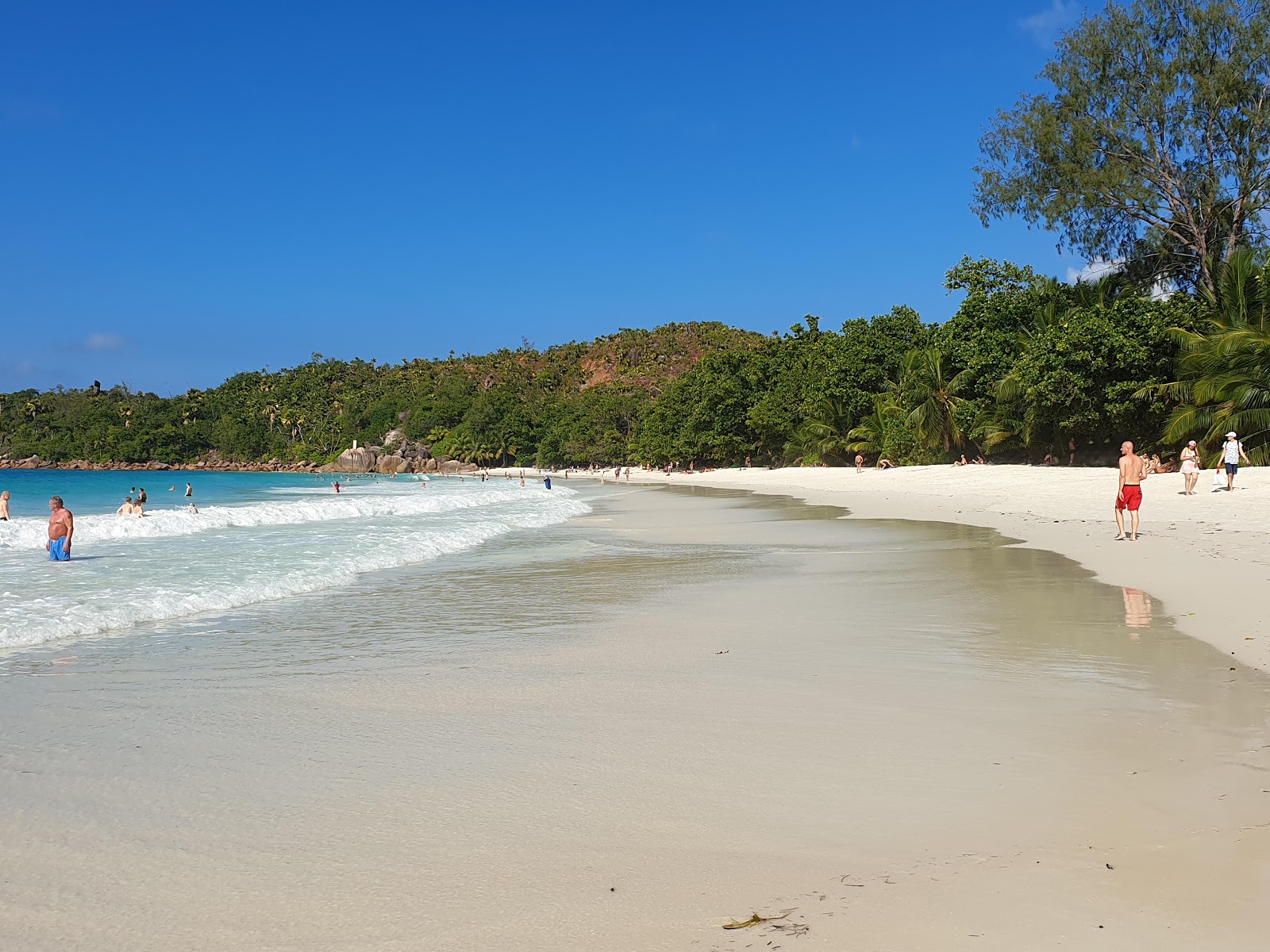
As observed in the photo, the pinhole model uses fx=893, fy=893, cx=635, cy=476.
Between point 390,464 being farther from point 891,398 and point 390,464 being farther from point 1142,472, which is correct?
point 1142,472

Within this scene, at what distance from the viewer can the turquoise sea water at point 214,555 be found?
392 inches

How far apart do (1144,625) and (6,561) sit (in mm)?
17630

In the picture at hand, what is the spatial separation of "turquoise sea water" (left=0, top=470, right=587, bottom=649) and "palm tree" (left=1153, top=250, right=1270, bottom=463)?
65.0ft

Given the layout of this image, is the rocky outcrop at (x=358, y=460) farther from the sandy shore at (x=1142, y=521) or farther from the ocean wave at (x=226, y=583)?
the ocean wave at (x=226, y=583)

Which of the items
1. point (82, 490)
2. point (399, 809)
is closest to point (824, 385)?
point (399, 809)

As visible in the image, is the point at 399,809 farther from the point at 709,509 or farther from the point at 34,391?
the point at 34,391

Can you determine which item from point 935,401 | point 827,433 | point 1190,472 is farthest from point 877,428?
point 1190,472

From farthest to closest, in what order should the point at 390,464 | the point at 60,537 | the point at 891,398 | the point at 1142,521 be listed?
the point at 390,464 < the point at 891,398 < the point at 1142,521 < the point at 60,537

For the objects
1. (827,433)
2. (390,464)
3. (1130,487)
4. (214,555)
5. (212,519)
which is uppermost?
(827,433)

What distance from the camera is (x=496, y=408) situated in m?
108

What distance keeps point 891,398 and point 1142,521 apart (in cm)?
3334

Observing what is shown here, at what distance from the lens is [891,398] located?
50250mm

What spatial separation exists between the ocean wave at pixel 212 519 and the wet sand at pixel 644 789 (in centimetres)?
1581

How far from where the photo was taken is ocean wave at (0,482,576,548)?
2153cm
